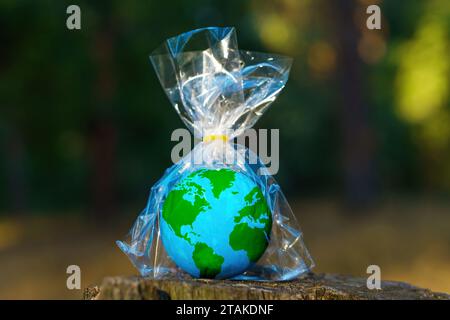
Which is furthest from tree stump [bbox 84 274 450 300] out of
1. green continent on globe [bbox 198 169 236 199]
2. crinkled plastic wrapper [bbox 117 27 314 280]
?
green continent on globe [bbox 198 169 236 199]

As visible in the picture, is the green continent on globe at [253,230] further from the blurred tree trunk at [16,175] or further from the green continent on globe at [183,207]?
the blurred tree trunk at [16,175]

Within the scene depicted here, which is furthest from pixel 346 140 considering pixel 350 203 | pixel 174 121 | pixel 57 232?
pixel 57 232

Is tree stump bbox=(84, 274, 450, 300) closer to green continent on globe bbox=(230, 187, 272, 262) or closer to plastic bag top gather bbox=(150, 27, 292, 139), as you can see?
green continent on globe bbox=(230, 187, 272, 262)

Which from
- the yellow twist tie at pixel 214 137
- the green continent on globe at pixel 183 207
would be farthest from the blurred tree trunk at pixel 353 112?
the green continent on globe at pixel 183 207

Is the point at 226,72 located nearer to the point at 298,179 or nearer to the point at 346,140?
the point at 346,140

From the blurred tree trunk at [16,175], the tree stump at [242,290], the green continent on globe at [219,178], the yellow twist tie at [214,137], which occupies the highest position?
the yellow twist tie at [214,137]

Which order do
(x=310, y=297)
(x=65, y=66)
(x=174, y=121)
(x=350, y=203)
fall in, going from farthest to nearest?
1. (x=174, y=121)
2. (x=350, y=203)
3. (x=65, y=66)
4. (x=310, y=297)
